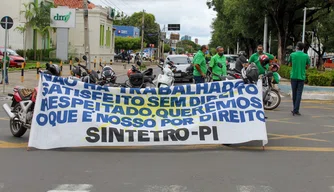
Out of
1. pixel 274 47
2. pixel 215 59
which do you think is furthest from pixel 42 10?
pixel 274 47

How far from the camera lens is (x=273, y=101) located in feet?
44.7

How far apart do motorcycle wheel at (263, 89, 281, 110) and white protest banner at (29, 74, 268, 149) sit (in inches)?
218

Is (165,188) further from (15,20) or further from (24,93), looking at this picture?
(15,20)

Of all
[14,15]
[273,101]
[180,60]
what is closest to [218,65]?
[273,101]

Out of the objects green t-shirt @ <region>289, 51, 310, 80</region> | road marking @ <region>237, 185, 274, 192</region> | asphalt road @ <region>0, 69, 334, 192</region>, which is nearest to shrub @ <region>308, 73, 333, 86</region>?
green t-shirt @ <region>289, 51, 310, 80</region>

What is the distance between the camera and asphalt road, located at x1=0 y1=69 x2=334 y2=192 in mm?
5789

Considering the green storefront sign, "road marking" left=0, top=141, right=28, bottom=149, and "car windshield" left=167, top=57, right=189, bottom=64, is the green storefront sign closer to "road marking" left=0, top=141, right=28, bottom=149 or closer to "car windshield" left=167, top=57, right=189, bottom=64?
"car windshield" left=167, top=57, right=189, bottom=64

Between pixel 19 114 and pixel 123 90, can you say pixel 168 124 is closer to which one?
pixel 123 90

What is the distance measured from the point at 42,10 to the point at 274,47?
48.8m

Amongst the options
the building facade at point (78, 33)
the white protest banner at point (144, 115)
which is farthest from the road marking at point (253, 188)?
the building facade at point (78, 33)

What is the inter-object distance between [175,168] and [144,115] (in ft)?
5.30

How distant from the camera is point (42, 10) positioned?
44.9 meters

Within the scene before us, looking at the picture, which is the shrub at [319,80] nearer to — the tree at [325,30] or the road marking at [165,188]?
the road marking at [165,188]

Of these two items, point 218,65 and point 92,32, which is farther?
point 92,32
